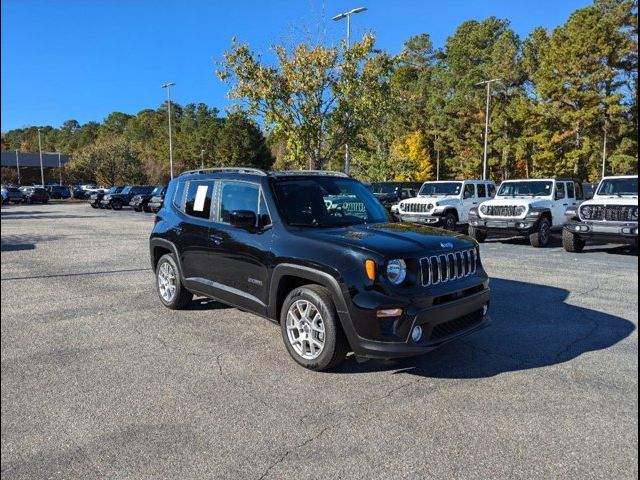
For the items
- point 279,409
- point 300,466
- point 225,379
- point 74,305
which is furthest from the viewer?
point 74,305

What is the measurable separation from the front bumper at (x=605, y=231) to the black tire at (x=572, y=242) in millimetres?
421

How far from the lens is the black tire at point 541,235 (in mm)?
12641

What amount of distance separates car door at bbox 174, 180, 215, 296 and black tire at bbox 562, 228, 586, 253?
8.81 m

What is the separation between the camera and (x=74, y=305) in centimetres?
625

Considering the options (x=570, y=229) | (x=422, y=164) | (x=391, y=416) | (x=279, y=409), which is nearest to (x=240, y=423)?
(x=279, y=409)

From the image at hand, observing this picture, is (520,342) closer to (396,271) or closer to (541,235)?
(396,271)

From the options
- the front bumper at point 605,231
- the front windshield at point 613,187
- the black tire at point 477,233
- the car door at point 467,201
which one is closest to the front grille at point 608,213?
the front bumper at point 605,231

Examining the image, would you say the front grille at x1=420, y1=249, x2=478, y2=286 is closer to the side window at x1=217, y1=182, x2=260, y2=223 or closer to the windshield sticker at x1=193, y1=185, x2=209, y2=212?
the side window at x1=217, y1=182, x2=260, y2=223

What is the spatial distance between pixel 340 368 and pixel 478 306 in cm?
132

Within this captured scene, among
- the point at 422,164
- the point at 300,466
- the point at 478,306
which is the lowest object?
the point at 300,466

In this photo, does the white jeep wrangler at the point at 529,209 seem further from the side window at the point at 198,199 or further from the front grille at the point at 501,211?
the side window at the point at 198,199

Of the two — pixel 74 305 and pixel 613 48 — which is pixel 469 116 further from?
pixel 74 305

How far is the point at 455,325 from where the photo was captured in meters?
4.09

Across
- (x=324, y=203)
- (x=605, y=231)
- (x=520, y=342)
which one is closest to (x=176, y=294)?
(x=324, y=203)
